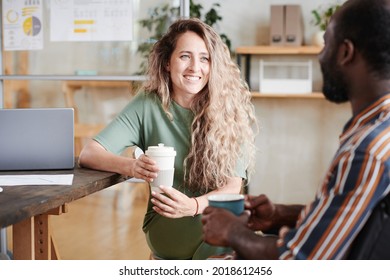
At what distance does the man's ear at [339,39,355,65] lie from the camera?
906 mm

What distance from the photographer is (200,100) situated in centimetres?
184

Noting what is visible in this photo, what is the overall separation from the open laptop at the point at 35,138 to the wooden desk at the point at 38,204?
4 centimetres

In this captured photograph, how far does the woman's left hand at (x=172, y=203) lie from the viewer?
154 cm

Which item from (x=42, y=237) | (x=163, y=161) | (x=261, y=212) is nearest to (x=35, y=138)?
(x=42, y=237)

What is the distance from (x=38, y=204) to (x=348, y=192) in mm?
703

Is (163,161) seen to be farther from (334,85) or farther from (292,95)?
(292,95)

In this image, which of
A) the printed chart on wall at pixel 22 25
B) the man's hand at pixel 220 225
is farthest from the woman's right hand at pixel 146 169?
the printed chart on wall at pixel 22 25

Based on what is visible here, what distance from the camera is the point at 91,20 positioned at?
3107mm

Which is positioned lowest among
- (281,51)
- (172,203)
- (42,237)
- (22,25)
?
(42,237)

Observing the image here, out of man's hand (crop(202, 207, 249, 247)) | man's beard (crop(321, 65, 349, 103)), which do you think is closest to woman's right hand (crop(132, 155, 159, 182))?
man's hand (crop(202, 207, 249, 247))

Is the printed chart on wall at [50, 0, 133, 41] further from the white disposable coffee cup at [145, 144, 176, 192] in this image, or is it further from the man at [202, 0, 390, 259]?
the man at [202, 0, 390, 259]

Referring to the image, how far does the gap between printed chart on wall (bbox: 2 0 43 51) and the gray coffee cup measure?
242 centimetres

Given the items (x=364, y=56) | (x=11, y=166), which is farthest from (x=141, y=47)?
(x=364, y=56)
